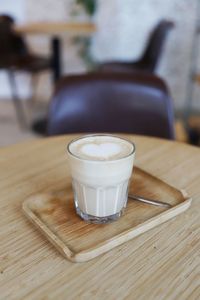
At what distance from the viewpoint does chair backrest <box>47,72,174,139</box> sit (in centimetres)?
118

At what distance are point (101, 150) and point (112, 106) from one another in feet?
2.04

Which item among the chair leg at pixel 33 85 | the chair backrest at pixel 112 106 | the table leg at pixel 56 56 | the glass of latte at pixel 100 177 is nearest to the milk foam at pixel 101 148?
the glass of latte at pixel 100 177

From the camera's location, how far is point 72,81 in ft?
3.90

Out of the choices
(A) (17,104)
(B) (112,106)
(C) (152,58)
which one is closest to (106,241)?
(B) (112,106)

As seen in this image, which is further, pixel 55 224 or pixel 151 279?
pixel 55 224

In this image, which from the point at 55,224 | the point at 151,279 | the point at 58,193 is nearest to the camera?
the point at 151,279

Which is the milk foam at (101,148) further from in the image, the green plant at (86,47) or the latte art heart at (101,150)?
the green plant at (86,47)

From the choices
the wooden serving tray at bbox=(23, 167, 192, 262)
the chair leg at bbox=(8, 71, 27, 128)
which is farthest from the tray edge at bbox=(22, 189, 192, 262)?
the chair leg at bbox=(8, 71, 27, 128)

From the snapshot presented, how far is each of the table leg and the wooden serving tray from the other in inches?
95.6

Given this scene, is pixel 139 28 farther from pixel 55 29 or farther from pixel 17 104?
pixel 17 104

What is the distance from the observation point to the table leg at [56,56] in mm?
2938

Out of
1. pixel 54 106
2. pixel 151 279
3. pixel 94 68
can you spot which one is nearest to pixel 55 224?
pixel 151 279

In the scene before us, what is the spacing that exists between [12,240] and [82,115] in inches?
27.6

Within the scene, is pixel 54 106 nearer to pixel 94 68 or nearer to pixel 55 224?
pixel 55 224
